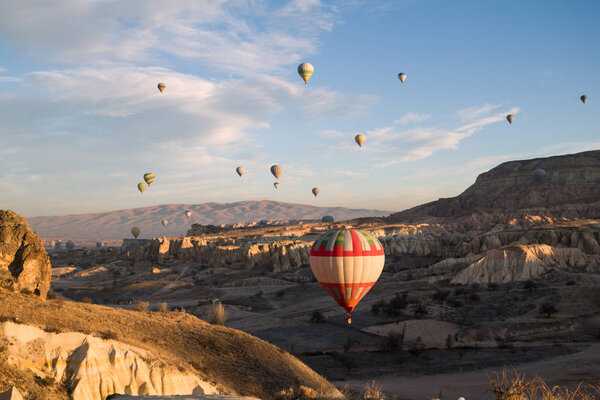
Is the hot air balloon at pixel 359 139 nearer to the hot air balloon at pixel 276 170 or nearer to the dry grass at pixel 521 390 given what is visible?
the hot air balloon at pixel 276 170

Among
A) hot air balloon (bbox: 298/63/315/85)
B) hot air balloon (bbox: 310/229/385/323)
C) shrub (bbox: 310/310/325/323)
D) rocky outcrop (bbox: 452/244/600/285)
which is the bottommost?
shrub (bbox: 310/310/325/323)

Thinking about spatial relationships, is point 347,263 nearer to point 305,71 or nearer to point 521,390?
point 521,390

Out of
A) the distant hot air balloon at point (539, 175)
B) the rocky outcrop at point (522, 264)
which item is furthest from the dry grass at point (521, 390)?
the distant hot air balloon at point (539, 175)

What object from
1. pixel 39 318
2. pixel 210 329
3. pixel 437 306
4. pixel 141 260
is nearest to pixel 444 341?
pixel 437 306

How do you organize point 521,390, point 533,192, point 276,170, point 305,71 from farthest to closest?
point 533,192, point 276,170, point 305,71, point 521,390

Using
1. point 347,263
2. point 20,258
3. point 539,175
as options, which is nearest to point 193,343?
point 20,258

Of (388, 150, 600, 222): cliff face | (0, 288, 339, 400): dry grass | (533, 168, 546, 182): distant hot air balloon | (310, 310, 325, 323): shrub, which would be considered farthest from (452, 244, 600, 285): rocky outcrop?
(533, 168, 546, 182): distant hot air balloon

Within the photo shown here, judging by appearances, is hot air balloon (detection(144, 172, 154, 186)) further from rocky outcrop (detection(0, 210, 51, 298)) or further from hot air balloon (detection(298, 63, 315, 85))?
rocky outcrop (detection(0, 210, 51, 298))
